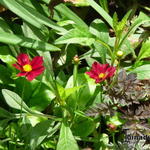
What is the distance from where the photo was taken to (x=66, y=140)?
1539mm

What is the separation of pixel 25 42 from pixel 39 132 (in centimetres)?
33

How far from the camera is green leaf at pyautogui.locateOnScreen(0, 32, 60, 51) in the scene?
159 cm

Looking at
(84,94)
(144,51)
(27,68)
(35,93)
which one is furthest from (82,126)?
(144,51)

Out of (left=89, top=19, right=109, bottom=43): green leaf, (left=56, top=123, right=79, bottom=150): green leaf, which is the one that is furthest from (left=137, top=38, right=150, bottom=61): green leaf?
(left=56, top=123, right=79, bottom=150): green leaf

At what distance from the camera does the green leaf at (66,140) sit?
1.53 m

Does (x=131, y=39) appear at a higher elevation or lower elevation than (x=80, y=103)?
higher

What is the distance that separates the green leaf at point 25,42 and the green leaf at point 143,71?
387mm

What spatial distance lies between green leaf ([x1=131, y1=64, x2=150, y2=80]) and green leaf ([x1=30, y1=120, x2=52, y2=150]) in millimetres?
428

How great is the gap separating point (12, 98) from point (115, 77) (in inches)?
15.2

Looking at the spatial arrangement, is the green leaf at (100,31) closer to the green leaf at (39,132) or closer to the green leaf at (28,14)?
the green leaf at (28,14)

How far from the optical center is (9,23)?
6.32 feet

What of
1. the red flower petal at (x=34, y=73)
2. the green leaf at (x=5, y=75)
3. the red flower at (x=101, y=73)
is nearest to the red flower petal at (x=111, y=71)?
the red flower at (x=101, y=73)

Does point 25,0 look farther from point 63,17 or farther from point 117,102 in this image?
point 117,102

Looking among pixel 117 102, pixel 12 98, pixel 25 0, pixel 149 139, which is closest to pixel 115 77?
pixel 117 102
